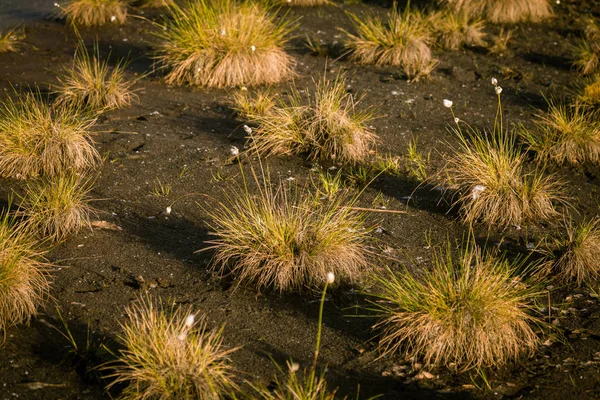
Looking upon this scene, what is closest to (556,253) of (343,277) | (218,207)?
(343,277)

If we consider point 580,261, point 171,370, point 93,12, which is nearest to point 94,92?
point 93,12

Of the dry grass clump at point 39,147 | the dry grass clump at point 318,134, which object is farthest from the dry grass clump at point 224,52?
the dry grass clump at point 39,147

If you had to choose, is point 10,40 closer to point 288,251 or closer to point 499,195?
point 288,251

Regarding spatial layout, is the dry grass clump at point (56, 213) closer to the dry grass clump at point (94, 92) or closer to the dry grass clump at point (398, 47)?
the dry grass clump at point (94, 92)

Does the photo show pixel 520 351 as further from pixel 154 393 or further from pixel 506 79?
pixel 506 79

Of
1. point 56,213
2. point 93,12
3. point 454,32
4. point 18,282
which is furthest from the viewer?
point 93,12
